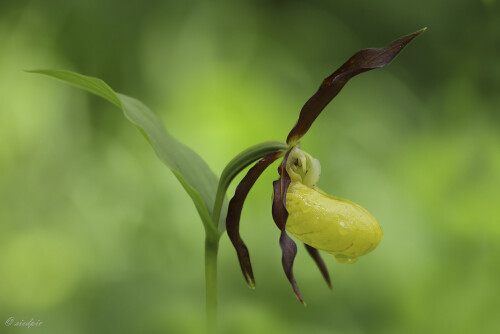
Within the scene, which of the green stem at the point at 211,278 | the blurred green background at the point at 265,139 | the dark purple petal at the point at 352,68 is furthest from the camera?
the blurred green background at the point at 265,139

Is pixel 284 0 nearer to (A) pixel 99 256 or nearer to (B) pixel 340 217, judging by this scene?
(A) pixel 99 256

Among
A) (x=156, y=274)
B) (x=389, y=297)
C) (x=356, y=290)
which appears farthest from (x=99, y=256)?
(x=389, y=297)

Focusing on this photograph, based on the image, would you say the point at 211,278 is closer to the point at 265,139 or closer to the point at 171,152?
the point at 171,152

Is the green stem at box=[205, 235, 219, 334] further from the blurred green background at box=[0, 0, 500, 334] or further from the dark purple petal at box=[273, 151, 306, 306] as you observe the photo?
the blurred green background at box=[0, 0, 500, 334]

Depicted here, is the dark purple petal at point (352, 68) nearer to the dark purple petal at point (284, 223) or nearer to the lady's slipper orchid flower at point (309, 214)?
the lady's slipper orchid flower at point (309, 214)

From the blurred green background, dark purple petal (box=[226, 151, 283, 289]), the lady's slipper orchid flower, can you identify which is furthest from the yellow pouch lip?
the blurred green background

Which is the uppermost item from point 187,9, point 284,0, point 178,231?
point 284,0

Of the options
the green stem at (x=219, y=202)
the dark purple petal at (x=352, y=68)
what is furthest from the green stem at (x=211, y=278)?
the dark purple petal at (x=352, y=68)
